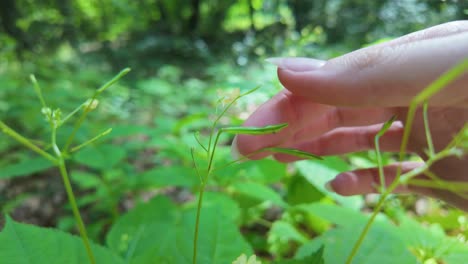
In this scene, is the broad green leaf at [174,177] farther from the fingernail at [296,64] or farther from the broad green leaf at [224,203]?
the fingernail at [296,64]

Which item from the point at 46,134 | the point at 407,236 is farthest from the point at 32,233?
the point at 46,134

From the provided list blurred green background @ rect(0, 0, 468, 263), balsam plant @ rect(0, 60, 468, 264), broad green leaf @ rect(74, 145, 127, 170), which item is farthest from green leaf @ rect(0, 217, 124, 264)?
broad green leaf @ rect(74, 145, 127, 170)

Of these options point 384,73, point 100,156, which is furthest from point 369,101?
point 100,156

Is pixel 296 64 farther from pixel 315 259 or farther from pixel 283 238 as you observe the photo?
pixel 283 238

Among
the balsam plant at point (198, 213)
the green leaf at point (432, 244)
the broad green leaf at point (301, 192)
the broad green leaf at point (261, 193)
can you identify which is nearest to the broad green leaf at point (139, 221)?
the balsam plant at point (198, 213)

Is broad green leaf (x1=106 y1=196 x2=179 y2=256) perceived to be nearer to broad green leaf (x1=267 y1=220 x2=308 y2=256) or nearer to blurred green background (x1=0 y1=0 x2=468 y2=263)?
blurred green background (x1=0 y1=0 x2=468 y2=263)

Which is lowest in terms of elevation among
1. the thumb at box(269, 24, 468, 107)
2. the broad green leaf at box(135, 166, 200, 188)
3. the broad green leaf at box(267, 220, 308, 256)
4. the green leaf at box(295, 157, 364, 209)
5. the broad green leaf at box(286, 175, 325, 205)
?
the broad green leaf at box(267, 220, 308, 256)

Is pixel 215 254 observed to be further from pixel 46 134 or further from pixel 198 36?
pixel 198 36
